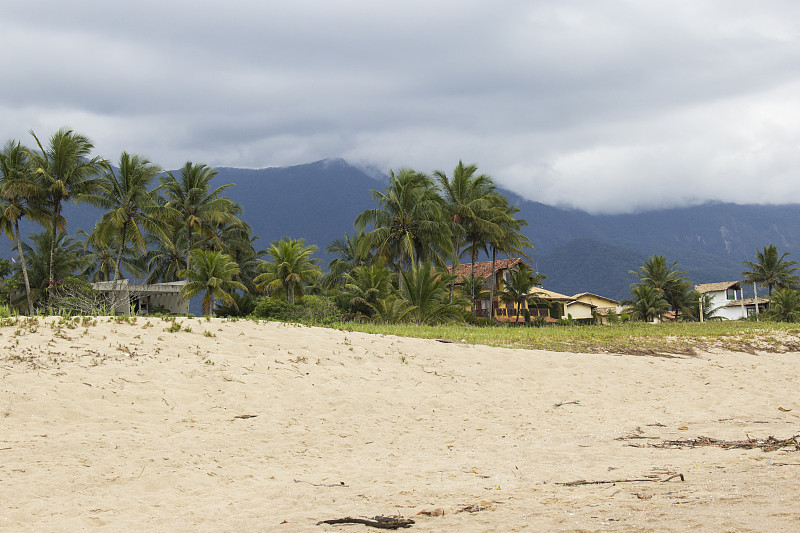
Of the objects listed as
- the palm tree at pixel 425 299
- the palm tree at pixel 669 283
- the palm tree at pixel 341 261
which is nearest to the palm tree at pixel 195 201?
the palm tree at pixel 341 261

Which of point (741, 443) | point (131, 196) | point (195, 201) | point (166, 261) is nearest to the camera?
point (741, 443)

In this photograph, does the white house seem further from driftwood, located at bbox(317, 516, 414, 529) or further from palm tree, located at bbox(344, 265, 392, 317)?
driftwood, located at bbox(317, 516, 414, 529)

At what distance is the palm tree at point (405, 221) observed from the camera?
105ft

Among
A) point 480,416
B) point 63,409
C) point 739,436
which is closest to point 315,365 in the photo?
point 480,416

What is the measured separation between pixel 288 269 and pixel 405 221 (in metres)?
6.33

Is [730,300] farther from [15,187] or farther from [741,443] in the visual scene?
[741,443]

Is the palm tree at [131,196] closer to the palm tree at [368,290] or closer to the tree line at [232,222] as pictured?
the tree line at [232,222]

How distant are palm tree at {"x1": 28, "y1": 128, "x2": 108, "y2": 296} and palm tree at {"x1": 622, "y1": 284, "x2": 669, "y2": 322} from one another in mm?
38951

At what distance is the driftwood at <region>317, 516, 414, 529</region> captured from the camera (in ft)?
14.3

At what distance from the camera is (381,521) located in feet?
14.7

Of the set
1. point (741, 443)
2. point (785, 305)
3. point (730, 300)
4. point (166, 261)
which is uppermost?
point (166, 261)

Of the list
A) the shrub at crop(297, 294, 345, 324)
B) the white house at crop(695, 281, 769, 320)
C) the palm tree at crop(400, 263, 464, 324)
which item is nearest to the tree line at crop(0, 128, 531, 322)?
the palm tree at crop(400, 263, 464, 324)

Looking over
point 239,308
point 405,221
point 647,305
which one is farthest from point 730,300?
point 239,308

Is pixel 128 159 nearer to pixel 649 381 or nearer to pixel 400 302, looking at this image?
pixel 400 302
